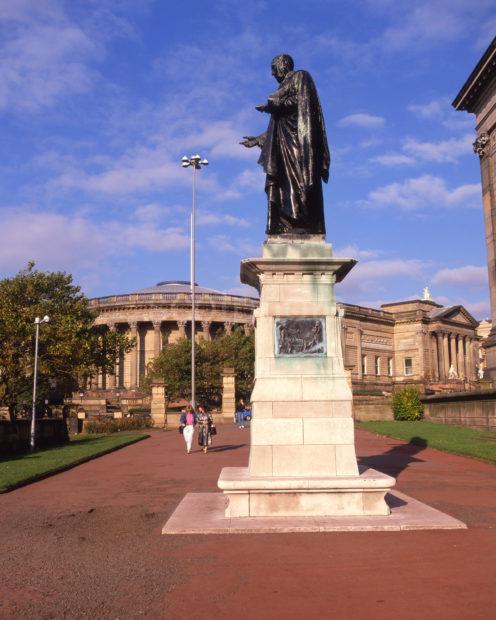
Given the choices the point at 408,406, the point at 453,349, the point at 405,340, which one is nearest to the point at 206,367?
the point at 408,406

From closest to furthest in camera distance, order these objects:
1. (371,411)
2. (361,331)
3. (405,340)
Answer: (371,411) < (361,331) < (405,340)

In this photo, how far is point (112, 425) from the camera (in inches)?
1630

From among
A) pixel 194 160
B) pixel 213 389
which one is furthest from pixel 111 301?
pixel 194 160

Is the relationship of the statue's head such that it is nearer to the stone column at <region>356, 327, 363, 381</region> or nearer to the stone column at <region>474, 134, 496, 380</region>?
the stone column at <region>474, 134, 496, 380</region>

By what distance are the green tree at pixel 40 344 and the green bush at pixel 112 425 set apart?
3.74 meters

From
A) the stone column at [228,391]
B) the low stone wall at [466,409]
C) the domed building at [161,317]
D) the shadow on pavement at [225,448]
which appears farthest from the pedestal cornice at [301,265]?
the domed building at [161,317]

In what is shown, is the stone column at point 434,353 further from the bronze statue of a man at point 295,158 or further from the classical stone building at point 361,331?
the bronze statue of a man at point 295,158

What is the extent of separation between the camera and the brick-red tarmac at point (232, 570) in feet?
16.2

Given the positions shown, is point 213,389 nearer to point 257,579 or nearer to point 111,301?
point 111,301

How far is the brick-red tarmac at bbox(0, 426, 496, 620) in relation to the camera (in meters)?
4.95

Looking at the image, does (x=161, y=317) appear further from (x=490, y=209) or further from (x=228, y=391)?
(x=490, y=209)

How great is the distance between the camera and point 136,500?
11.1 metres

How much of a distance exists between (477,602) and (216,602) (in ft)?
6.82

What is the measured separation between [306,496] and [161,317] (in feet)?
250
